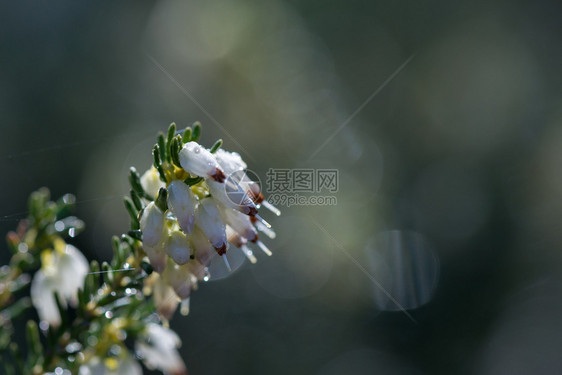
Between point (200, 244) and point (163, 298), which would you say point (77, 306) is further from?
point (200, 244)

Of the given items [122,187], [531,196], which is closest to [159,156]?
[122,187]

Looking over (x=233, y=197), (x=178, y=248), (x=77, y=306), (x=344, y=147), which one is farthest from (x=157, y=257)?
(x=344, y=147)

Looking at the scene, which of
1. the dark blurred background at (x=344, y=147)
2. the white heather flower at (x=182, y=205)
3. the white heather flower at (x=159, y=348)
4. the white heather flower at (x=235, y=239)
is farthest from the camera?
the dark blurred background at (x=344, y=147)

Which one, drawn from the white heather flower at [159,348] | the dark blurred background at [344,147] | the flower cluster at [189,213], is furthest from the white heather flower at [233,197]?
the dark blurred background at [344,147]

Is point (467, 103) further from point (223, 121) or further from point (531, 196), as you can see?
point (223, 121)

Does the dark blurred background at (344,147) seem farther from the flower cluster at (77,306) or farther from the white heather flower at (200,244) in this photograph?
the white heather flower at (200,244)

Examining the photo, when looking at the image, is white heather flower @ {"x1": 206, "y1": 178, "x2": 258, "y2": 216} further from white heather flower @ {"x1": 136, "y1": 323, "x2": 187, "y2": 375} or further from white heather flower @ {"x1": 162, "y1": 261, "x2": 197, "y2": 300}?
white heather flower @ {"x1": 136, "y1": 323, "x2": 187, "y2": 375}
